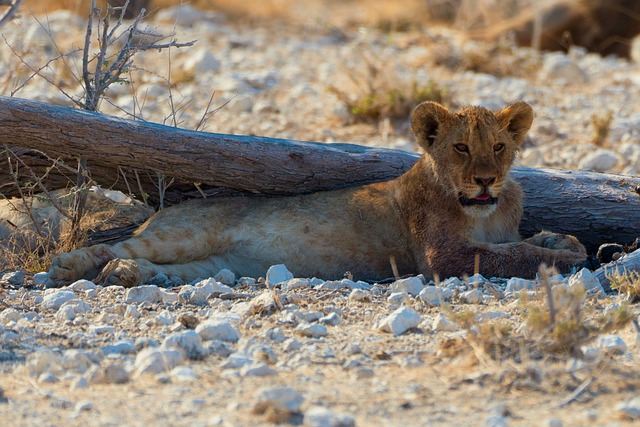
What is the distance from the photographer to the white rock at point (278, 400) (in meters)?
3.46

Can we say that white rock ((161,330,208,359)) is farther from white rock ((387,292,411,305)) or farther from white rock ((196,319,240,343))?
white rock ((387,292,411,305))

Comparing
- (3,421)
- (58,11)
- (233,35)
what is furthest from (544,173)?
(58,11)

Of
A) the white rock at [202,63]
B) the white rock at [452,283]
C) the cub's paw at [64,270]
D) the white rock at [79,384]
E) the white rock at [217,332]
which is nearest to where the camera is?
the white rock at [79,384]

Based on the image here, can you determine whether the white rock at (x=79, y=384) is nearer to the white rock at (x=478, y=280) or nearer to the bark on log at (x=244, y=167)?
the white rock at (x=478, y=280)

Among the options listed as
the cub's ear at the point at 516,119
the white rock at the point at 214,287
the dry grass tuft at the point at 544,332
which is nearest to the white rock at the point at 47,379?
the white rock at the point at 214,287

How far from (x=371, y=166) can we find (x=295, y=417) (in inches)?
136

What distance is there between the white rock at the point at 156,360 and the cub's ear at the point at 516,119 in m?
2.91

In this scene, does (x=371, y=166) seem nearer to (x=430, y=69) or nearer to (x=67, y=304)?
(x=67, y=304)

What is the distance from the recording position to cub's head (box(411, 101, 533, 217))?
5852mm

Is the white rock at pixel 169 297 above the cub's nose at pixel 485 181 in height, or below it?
below

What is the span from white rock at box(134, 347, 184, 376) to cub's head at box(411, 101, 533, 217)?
8.12 feet

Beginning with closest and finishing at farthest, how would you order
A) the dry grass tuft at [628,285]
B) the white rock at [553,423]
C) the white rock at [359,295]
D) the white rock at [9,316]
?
1. the white rock at [553,423]
2. the white rock at [9,316]
3. the dry grass tuft at [628,285]
4. the white rock at [359,295]

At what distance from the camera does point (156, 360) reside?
3955 millimetres

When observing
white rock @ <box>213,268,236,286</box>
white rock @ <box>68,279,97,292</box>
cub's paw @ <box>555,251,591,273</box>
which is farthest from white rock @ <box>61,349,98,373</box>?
cub's paw @ <box>555,251,591,273</box>
